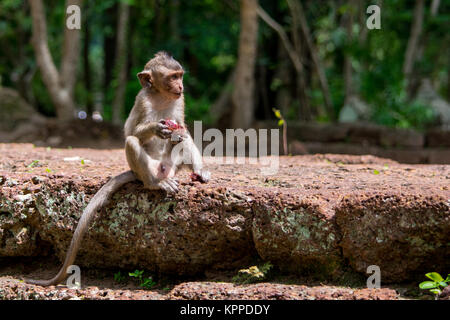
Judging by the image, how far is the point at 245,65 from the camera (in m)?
11.2

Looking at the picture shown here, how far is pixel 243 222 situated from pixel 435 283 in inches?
64.6

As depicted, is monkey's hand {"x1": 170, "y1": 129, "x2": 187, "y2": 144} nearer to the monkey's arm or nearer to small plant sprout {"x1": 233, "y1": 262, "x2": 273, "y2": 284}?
the monkey's arm

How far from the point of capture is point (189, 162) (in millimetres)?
5039

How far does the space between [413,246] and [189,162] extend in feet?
7.08

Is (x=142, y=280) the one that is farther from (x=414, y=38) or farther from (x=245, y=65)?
(x=414, y=38)

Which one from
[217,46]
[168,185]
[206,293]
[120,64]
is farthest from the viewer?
[217,46]

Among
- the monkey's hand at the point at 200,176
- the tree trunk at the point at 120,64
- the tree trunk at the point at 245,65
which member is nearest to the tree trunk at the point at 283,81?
the tree trunk at the point at 245,65

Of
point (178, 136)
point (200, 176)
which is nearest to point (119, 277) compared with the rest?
point (200, 176)

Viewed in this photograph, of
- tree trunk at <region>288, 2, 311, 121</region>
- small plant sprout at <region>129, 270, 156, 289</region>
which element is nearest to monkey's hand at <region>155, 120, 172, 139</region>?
small plant sprout at <region>129, 270, 156, 289</region>

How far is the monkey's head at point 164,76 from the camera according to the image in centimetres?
502
